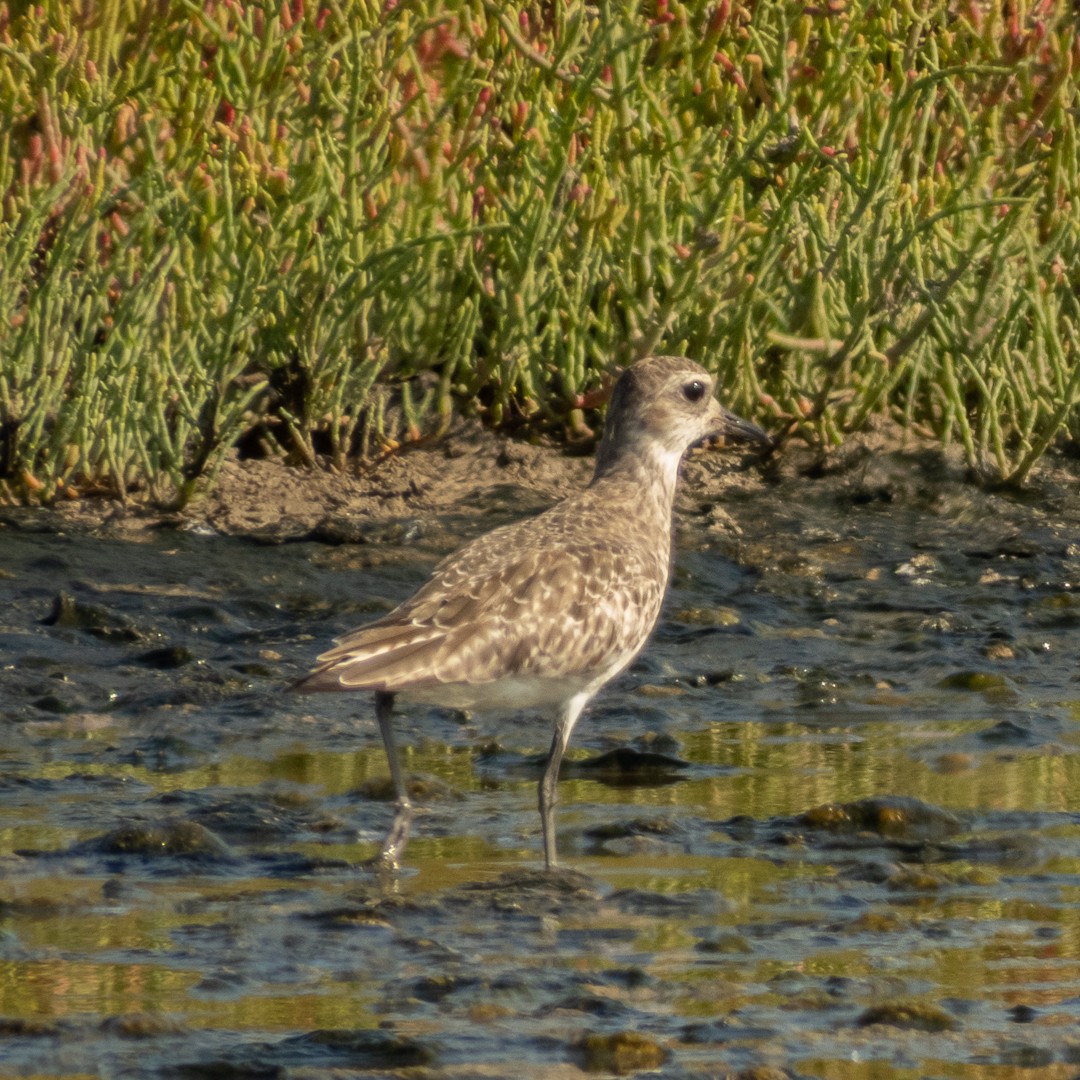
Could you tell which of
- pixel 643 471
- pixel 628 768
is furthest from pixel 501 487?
pixel 628 768

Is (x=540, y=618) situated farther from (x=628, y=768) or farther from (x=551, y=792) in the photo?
(x=628, y=768)

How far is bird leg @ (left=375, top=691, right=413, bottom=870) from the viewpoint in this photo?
5118mm

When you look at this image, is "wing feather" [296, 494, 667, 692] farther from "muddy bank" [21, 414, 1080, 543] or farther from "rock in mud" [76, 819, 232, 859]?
"muddy bank" [21, 414, 1080, 543]

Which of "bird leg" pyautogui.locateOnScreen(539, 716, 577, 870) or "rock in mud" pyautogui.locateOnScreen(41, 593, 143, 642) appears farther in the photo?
"rock in mud" pyautogui.locateOnScreen(41, 593, 143, 642)

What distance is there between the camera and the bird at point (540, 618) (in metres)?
5.34

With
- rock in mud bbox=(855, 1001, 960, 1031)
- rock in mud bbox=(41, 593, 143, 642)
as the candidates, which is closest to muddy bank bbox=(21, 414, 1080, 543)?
rock in mud bbox=(41, 593, 143, 642)

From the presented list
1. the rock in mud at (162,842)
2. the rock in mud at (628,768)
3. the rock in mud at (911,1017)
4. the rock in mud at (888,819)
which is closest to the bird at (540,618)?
the rock in mud at (628,768)

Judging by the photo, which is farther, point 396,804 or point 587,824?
point 587,824

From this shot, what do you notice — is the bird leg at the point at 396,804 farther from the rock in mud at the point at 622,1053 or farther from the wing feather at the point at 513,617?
the rock in mud at the point at 622,1053

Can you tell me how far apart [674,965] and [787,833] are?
3.53ft

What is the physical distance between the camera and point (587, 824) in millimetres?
5508

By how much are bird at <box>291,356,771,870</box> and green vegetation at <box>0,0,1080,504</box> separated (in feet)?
5.18

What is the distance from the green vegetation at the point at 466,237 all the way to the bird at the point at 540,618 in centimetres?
158

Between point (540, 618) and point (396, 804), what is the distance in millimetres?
677
